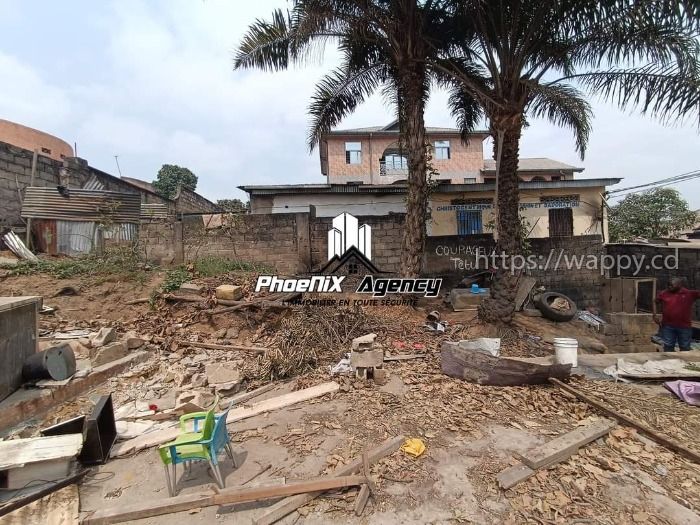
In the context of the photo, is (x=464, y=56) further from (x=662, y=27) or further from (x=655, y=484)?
(x=655, y=484)

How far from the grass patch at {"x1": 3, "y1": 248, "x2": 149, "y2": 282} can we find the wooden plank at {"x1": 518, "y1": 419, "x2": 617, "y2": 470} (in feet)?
27.4

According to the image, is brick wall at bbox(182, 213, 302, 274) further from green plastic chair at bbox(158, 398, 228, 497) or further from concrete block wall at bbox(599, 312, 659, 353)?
concrete block wall at bbox(599, 312, 659, 353)

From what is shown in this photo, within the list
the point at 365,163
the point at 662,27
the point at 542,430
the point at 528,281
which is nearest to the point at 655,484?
the point at 542,430

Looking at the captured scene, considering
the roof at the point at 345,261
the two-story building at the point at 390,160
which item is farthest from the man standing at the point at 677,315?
the two-story building at the point at 390,160

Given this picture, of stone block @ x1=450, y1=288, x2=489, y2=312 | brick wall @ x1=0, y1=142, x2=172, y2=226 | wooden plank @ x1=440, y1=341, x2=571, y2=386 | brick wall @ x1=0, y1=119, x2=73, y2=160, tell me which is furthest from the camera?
brick wall @ x1=0, y1=119, x2=73, y2=160

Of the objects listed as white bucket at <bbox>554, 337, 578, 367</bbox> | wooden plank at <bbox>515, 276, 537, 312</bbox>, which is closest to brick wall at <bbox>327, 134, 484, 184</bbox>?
wooden plank at <bbox>515, 276, 537, 312</bbox>

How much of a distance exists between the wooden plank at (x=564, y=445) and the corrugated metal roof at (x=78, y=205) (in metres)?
10.8

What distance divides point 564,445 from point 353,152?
26005 millimetres

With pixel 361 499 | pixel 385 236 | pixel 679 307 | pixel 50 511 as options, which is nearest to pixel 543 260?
pixel 679 307

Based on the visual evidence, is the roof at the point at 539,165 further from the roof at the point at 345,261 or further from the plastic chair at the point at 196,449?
the plastic chair at the point at 196,449

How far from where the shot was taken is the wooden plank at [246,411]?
352 centimetres

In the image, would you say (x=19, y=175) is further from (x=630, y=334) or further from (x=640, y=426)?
(x=630, y=334)

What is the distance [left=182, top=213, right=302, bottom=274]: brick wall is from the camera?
984 centimetres

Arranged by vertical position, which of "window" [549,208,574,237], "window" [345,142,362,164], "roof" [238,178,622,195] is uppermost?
"window" [345,142,362,164]
